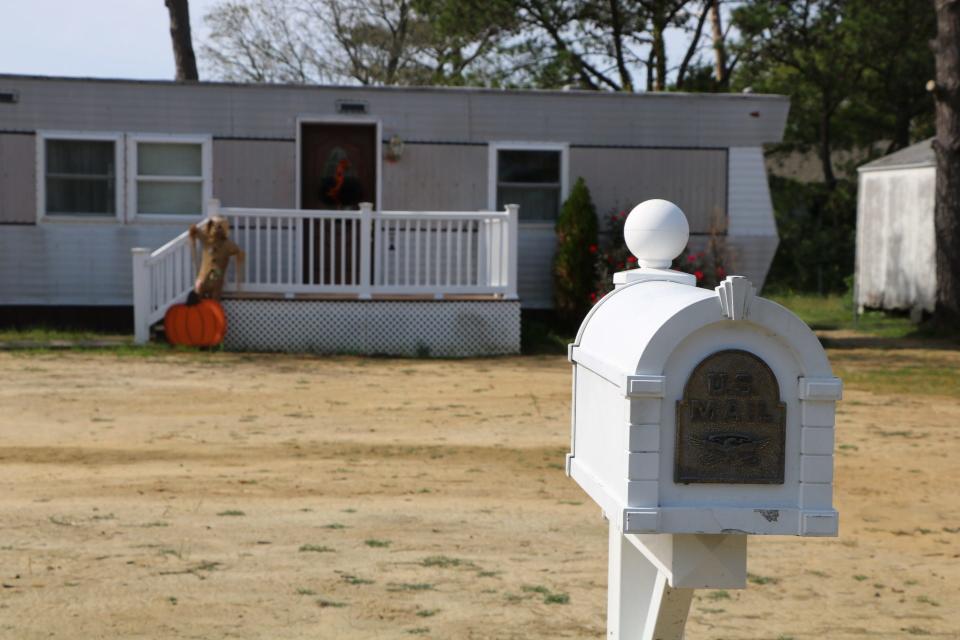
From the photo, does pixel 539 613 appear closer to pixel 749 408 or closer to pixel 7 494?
pixel 749 408

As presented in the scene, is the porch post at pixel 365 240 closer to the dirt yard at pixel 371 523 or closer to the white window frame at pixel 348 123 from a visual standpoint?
the white window frame at pixel 348 123

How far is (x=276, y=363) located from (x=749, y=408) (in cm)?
1178

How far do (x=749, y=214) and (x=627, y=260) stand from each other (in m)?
2.25

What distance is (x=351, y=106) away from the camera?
16500 mm

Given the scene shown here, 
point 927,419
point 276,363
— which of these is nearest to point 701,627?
point 927,419

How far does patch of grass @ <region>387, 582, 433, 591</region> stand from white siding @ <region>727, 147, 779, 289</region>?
12.0 metres

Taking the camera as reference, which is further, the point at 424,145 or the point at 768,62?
the point at 768,62

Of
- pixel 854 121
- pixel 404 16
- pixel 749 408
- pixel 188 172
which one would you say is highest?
pixel 404 16

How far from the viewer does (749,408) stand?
8.61ft

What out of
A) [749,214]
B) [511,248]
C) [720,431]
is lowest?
[720,431]

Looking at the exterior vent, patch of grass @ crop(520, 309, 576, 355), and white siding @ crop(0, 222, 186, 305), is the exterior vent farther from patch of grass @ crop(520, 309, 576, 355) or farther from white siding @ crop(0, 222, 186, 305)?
patch of grass @ crop(520, 309, 576, 355)

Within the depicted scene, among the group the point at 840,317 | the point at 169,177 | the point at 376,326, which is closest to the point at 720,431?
the point at 376,326

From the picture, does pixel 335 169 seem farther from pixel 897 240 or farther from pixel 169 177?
pixel 897 240

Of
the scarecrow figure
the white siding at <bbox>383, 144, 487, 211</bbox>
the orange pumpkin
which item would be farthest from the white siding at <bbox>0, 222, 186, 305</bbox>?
the white siding at <bbox>383, 144, 487, 211</bbox>
